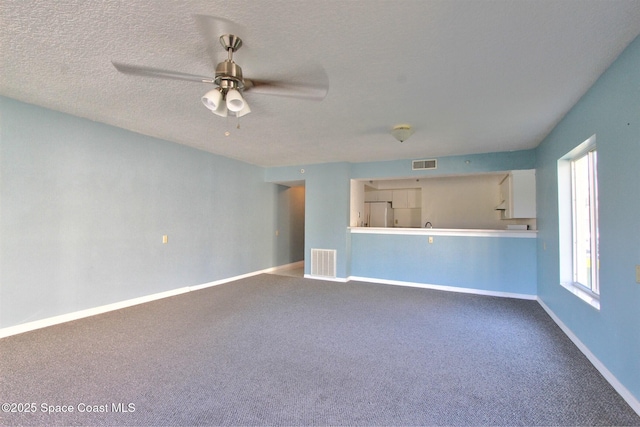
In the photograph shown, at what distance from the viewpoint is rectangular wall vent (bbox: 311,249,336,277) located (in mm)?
5645

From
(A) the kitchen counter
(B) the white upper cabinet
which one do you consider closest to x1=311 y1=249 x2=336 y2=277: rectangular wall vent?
(A) the kitchen counter

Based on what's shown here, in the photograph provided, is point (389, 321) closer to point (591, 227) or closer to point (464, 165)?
point (591, 227)

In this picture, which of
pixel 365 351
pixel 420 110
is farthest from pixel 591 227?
pixel 365 351

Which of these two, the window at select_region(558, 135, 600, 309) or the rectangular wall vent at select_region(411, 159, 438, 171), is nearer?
the window at select_region(558, 135, 600, 309)

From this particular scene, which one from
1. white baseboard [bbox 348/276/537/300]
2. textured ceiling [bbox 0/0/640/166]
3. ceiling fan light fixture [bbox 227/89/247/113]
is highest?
textured ceiling [bbox 0/0/640/166]

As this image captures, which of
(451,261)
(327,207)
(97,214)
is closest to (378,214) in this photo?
(327,207)

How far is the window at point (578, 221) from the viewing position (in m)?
2.71

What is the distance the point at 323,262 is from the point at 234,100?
168 inches

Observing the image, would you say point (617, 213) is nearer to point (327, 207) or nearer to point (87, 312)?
point (327, 207)

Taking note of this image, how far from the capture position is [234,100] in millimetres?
1903

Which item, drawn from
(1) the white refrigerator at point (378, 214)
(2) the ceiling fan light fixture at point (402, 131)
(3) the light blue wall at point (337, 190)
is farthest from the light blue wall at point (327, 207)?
(2) the ceiling fan light fixture at point (402, 131)

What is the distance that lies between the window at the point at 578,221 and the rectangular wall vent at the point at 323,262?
11.5ft

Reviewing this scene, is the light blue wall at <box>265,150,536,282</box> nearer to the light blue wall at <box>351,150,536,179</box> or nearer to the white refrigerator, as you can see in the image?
the light blue wall at <box>351,150,536,179</box>

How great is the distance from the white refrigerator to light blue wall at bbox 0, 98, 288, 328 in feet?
12.1
